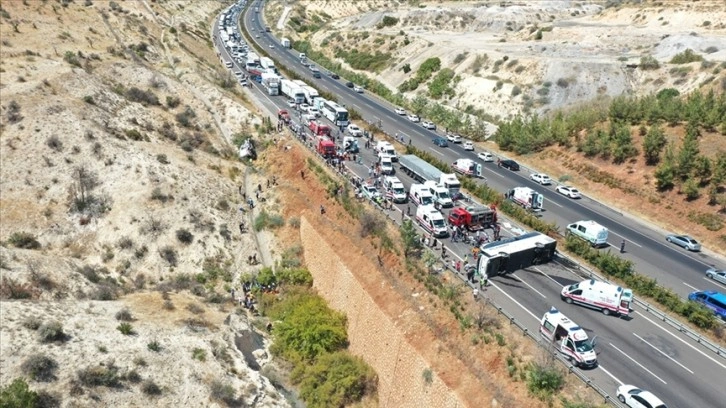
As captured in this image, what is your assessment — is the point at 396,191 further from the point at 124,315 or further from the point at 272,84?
the point at 272,84

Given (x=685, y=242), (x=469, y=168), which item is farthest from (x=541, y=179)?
(x=685, y=242)

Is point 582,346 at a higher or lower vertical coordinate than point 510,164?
higher

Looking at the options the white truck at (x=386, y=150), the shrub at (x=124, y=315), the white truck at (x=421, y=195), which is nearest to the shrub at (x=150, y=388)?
the shrub at (x=124, y=315)

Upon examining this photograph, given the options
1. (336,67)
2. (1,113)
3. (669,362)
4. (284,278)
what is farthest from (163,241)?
(336,67)

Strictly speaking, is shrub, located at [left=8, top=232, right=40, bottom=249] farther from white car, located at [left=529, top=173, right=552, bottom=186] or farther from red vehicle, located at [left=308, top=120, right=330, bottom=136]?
white car, located at [left=529, top=173, right=552, bottom=186]

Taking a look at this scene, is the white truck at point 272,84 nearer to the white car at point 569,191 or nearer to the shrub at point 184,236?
the shrub at point 184,236
